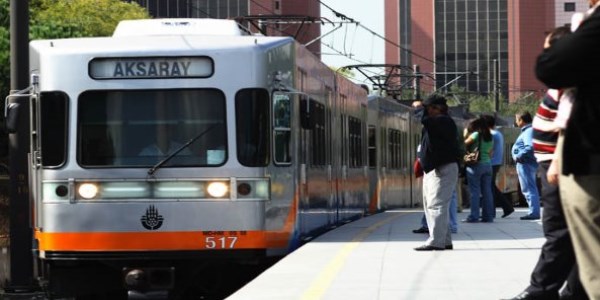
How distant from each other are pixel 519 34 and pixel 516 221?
15926 centimetres

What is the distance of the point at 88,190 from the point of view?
42.0ft

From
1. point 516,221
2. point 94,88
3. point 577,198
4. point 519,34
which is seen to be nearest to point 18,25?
point 94,88

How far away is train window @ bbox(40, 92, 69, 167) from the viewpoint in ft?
42.0

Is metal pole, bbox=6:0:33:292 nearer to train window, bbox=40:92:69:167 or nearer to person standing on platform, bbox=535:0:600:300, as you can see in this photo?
train window, bbox=40:92:69:167

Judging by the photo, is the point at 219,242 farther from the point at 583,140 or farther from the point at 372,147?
the point at 372,147

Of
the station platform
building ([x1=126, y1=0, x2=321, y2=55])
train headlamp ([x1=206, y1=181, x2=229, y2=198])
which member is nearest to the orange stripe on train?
train headlamp ([x1=206, y1=181, x2=229, y2=198])

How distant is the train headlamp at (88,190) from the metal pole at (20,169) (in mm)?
4333

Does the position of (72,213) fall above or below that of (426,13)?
below

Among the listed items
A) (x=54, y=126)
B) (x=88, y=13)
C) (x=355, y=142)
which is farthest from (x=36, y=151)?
(x=88, y=13)

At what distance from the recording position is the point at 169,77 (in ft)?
42.0

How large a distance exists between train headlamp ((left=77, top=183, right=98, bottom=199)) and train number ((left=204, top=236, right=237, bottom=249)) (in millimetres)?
1129

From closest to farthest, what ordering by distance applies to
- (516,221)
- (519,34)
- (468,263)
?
(468,263) → (516,221) → (519,34)

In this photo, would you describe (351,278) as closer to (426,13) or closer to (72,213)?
(72,213)

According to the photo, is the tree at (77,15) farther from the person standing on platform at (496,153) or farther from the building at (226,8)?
the building at (226,8)
